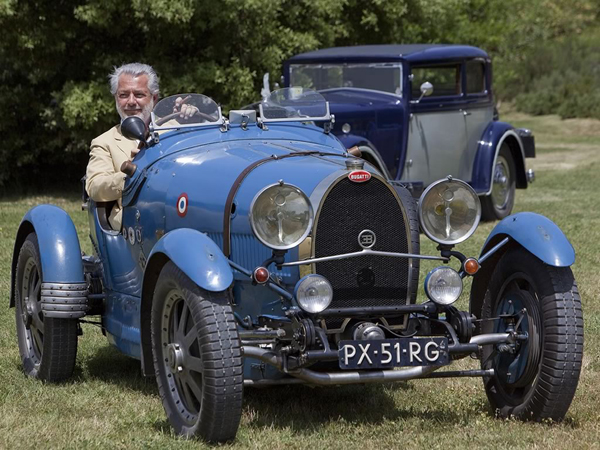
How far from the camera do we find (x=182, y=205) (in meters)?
→ 5.09

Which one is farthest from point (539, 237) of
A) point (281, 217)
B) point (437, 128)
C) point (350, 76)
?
point (350, 76)

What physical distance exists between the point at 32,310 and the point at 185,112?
1.36 meters

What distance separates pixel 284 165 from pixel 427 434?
134 centimetres

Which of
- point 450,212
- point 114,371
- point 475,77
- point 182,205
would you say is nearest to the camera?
point 450,212

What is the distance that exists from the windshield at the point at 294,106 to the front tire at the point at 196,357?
162cm

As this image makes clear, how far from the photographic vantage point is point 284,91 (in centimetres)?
613

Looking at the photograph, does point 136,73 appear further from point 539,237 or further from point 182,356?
point 539,237

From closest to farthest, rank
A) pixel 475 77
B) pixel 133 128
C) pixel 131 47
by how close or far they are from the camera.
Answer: pixel 133 128
pixel 475 77
pixel 131 47

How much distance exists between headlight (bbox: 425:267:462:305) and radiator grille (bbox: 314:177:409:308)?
143 mm

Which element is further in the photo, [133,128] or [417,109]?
[417,109]

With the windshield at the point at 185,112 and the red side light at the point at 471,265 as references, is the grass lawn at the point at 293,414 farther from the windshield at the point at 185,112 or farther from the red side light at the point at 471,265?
the windshield at the point at 185,112

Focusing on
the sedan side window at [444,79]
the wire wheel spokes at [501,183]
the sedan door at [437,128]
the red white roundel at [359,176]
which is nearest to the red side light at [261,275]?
the red white roundel at [359,176]

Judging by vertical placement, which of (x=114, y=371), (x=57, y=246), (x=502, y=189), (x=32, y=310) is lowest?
(x=502, y=189)

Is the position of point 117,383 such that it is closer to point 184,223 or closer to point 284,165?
point 184,223
